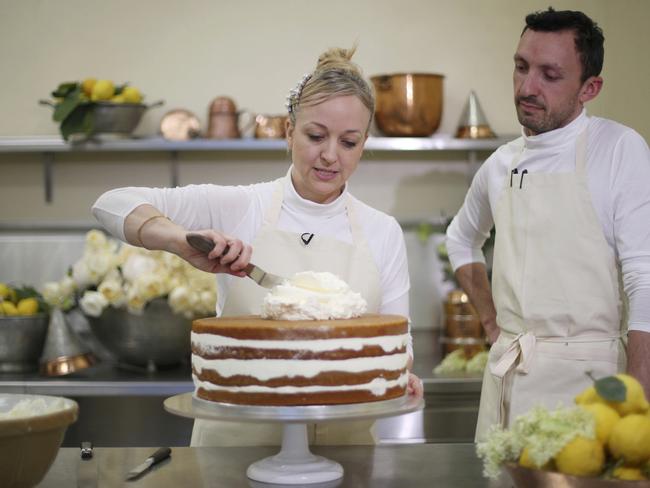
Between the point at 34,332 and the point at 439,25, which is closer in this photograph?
the point at 34,332

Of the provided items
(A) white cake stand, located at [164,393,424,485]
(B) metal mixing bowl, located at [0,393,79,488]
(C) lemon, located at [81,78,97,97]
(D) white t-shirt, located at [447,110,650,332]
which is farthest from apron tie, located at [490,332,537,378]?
(C) lemon, located at [81,78,97,97]

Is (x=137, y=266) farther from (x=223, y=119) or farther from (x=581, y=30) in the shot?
(x=581, y=30)

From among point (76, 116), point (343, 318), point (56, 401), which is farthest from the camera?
point (76, 116)

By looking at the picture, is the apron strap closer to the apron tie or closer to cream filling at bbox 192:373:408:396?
cream filling at bbox 192:373:408:396

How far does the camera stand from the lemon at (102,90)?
3.52 m

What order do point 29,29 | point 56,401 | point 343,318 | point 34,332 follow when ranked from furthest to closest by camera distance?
point 29,29 → point 34,332 → point 343,318 → point 56,401

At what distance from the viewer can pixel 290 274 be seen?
195 centimetres

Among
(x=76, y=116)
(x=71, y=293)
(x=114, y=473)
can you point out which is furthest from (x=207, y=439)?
(x=76, y=116)

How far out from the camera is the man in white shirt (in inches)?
83.2

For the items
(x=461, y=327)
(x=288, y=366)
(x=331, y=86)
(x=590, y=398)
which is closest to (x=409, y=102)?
(x=461, y=327)

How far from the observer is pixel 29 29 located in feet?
12.6

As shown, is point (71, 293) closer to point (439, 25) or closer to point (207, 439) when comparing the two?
point (207, 439)

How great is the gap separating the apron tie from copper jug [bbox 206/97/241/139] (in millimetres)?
1791

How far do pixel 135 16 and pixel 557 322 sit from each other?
240 centimetres
